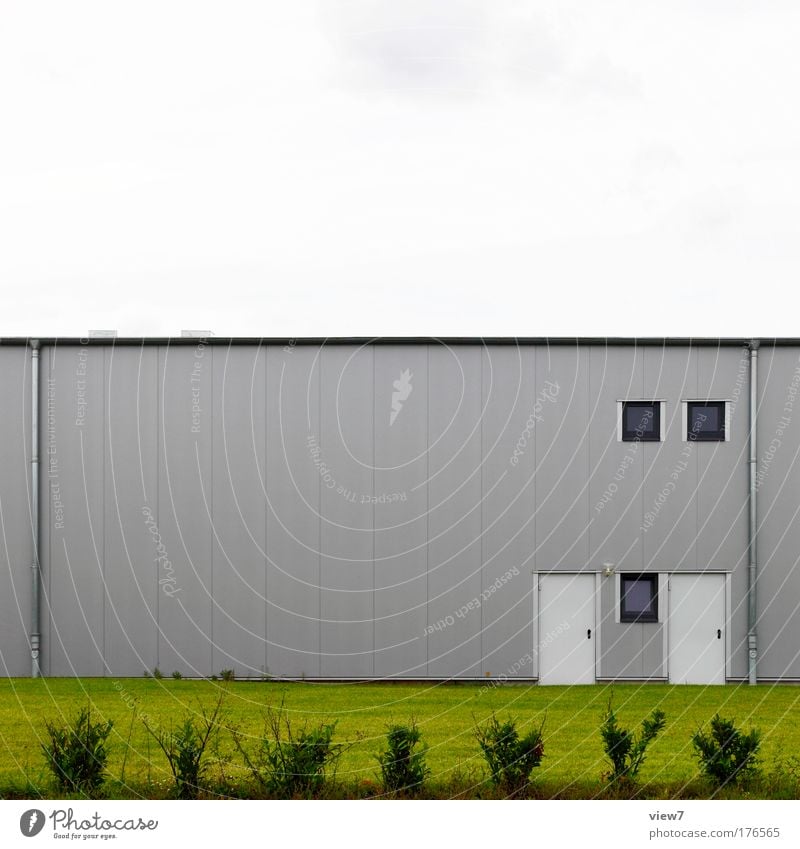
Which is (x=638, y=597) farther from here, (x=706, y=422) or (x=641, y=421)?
(x=706, y=422)

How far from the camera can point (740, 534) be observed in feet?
47.6

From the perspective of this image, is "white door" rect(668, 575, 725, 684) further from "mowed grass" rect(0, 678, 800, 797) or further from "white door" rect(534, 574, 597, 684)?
"white door" rect(534, 574, 597, 684)

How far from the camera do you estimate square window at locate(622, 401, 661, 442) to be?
14.6 m

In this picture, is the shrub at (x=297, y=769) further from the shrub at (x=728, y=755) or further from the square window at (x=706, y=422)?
the square window at (x=706, y=422)

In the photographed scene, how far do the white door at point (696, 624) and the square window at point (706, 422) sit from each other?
2107 mm

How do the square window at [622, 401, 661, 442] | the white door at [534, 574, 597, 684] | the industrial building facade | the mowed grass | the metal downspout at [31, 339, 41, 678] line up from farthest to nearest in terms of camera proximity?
the square window at [622, 401, 661, 442]
the white door at [534, 574, 597, 684]
the industrial building facade
the metal downspout at [31, 339, 41, 678]
the mowed grass

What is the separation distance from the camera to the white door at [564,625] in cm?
1449

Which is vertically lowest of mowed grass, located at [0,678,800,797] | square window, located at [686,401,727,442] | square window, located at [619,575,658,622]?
mowed grass, located at [0,678,800,797]

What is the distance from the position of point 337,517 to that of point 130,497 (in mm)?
3080

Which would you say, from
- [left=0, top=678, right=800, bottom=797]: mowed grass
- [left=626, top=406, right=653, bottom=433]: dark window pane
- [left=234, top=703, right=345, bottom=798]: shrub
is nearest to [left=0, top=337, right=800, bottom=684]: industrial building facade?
[left=626, top=406, right=653, bottom=433]: dark window pane

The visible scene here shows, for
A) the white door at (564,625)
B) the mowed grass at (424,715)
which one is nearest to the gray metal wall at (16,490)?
the mowed grass at (424,715)

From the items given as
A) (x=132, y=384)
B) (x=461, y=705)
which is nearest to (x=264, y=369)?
(x=132, y=384)

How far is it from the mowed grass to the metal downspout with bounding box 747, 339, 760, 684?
0.55 metres

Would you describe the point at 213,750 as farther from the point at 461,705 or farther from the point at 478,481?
the point at 478,481
